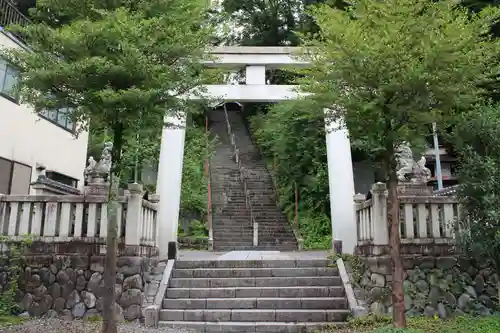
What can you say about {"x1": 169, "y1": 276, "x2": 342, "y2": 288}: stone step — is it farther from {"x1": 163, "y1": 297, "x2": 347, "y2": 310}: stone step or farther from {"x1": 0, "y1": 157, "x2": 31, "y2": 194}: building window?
{"x1": 0, "y1": 157, "x2": 31, "y2": 194}: building window

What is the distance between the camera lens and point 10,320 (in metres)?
7.11

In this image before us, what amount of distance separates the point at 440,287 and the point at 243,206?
1345 cm

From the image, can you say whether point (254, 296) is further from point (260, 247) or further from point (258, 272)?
point (260, 247)

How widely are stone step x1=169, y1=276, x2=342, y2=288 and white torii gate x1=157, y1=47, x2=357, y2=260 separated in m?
1.63

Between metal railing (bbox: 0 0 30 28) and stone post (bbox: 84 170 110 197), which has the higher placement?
metal railing (bbox: 0 0 30 28)

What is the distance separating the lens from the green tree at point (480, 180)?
233 inches

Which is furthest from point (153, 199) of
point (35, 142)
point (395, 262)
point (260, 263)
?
point (35, 142)

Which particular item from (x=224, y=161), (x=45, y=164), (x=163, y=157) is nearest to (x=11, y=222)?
(x=163, y=157)

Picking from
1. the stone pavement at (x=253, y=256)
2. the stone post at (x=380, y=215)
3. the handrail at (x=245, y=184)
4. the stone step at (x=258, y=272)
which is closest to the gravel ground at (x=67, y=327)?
the stone step at (x=258, y=272)

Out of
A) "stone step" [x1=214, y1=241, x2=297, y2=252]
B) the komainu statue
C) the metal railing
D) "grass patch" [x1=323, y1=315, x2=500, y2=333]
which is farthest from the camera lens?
"stone step" [x1=214, y1=241, x2=297, y2=252]

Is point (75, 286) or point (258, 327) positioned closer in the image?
point (258, 327)

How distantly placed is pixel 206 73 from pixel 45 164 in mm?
8532

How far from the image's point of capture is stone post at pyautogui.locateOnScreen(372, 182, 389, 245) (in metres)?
7.72

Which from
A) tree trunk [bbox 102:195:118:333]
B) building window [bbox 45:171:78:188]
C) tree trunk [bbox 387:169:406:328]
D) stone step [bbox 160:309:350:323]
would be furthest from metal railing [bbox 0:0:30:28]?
tree trunk [bbox 387:169:406:328]
